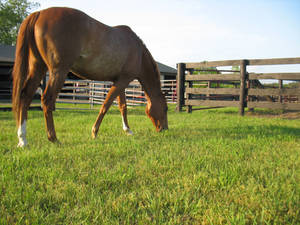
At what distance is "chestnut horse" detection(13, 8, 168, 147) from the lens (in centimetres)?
325

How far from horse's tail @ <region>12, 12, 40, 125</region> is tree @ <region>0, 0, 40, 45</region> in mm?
37668

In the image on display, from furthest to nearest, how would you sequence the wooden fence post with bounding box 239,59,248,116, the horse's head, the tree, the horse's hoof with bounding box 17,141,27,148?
the tree < the wooden fence post with bounding box 239,59,248,116 < the horse's head < the horse's hoof with bounding box 17,141,27,148

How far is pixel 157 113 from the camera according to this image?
4.85 meters

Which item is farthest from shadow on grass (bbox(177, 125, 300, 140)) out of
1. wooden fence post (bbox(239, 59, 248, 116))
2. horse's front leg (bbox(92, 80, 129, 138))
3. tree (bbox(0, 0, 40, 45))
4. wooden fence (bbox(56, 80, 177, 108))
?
tree (bbox(0, 0, 40, 45))

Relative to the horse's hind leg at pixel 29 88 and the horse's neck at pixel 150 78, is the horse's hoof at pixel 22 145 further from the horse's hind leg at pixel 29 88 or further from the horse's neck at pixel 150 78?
the horse's neck at pixel 150 78

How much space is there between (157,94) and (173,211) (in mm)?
3573

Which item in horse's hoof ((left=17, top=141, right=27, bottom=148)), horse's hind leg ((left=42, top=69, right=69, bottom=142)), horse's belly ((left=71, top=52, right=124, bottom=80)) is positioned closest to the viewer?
horse's hoof ((left=17, top=141, right=27, bottom=148))

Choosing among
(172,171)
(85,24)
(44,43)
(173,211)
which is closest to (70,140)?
(44,43)

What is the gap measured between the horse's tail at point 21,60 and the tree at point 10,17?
124 feet

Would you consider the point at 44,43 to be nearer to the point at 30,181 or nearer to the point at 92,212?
the point at 30,181

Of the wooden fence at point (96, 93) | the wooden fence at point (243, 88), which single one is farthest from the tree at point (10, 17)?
the wooden fence at point (243, 88)

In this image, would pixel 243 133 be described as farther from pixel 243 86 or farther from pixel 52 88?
pixel 243 86

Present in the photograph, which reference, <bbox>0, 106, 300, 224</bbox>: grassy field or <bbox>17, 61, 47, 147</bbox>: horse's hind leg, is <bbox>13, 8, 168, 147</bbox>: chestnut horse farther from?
<bbox>0, 106, 300, 224</bbox>: grassy field

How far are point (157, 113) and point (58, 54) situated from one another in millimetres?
2293
